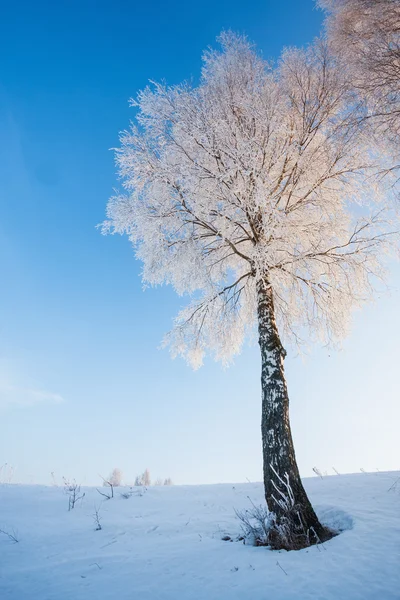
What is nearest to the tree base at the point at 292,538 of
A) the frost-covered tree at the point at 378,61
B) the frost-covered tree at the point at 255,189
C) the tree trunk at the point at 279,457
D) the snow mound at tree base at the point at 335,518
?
the tree trunk at the point at 279,457

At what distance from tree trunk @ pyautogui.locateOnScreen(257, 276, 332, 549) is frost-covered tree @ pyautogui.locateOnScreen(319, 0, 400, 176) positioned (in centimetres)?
378

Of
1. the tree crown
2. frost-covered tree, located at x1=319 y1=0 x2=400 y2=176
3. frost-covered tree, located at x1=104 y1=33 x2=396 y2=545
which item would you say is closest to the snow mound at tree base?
frost-covered tree, located at x1=104 y1=33 x2=396 y2=545

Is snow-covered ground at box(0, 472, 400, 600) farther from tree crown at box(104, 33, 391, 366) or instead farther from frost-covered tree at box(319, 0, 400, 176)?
frost-covered tree at box(319, 0, 400, 176)

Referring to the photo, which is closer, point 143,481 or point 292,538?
point 292,538

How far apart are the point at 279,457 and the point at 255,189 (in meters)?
3.99

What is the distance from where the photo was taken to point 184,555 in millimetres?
3348

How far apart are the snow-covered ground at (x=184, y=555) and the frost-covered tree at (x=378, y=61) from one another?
18.6 ft

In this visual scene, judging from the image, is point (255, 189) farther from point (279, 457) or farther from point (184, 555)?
point (184, 555)

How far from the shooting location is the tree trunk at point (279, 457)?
12.2 ft

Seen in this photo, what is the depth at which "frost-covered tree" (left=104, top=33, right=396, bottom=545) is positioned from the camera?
524 centimetres

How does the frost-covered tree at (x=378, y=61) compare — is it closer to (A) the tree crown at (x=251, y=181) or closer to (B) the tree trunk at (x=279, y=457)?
(A) the tree crown at (x=251, y=181)

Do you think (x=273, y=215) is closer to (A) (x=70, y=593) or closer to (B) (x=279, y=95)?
(B) (x=279, y=95)

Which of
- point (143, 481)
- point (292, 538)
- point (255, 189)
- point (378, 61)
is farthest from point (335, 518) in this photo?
point (143, 481)

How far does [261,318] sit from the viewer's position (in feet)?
17.4
